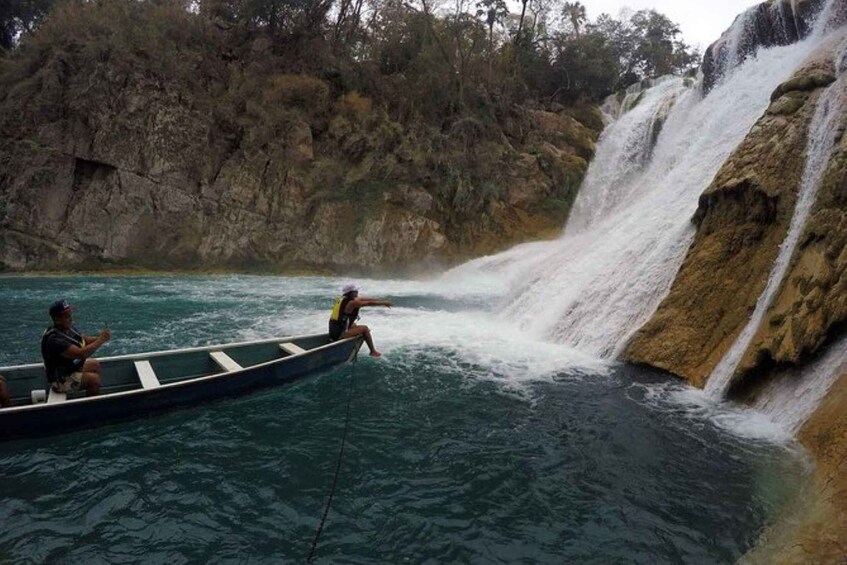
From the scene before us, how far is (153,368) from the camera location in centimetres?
739

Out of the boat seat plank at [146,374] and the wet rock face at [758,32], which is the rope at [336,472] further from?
the wet rock face at [758,32]

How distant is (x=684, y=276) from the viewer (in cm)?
891

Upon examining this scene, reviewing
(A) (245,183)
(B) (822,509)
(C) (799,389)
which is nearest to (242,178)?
(A) (245,183)

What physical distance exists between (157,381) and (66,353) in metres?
1.07

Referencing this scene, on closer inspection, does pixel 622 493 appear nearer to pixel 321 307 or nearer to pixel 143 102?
pixel 321 307

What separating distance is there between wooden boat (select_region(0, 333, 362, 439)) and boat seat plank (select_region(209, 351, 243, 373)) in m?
0.01

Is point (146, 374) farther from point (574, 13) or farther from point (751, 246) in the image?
point (574, 13)

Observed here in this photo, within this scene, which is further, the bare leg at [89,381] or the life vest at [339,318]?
the life vest at [339,318]

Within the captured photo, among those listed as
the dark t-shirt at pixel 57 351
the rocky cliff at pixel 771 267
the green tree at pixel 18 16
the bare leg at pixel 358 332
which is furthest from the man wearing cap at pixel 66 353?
the green tree at pixel 18 16

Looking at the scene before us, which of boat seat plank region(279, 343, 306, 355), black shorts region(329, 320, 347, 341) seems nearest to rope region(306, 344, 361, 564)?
black shorts region(329, 320, 347, 341)

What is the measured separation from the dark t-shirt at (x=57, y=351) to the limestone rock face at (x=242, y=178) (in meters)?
16.5

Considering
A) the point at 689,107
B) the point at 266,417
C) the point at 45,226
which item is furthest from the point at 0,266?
the point at 689,107

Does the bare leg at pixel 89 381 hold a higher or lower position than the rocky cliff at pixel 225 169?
lower

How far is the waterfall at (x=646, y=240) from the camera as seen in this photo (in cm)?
976
